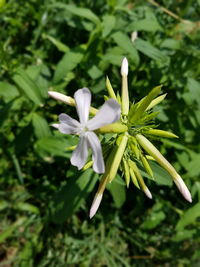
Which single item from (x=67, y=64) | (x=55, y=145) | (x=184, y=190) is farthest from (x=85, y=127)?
(x=67, y=64)

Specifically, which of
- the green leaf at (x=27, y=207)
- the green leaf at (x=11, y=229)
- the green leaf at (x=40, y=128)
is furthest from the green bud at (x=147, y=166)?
the green leaf at (x=11, y=229)

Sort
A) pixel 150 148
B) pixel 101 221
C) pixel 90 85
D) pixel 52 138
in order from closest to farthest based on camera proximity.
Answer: pixel 150 148 → pixel 52 138 → pixel 90 85 → pixel 101 221

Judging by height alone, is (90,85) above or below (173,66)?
below

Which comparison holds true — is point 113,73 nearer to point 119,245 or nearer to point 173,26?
point 173,26

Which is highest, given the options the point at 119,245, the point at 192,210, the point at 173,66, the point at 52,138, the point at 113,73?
the point at 173,66

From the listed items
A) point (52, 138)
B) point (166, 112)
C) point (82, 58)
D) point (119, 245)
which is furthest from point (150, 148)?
point (119, 245)

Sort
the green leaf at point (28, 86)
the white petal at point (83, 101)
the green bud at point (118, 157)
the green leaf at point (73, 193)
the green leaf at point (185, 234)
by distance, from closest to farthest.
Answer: the white petal at point (83, 101)
the green bud at point (118, 157)
the green leaf at point (73, 193)
the green leaf at point (28, 86)
the green leaf at point (185, 234)

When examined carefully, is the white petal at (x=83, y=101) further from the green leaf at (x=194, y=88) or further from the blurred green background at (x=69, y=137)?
the green leaf at (x=194, y=88)
